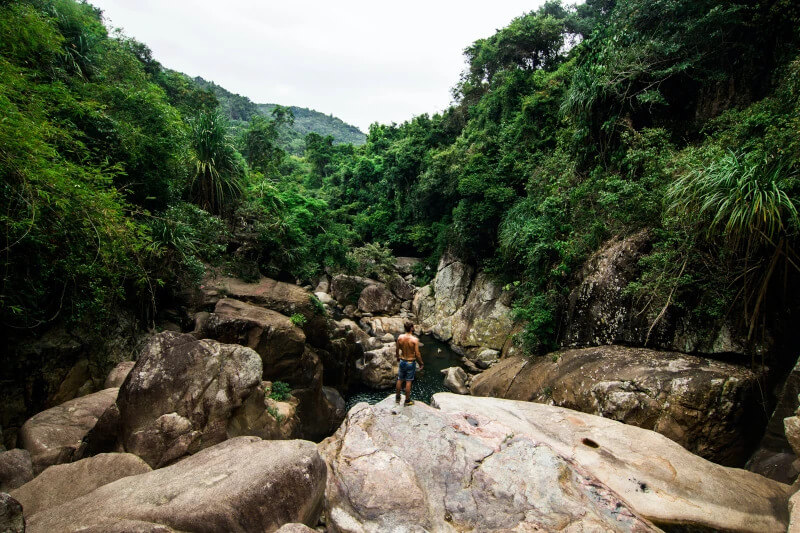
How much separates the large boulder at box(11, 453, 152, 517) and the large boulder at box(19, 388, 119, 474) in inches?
25.1

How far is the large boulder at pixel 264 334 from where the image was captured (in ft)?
26.3

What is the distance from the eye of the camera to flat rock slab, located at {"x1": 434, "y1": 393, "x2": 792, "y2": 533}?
161 inches

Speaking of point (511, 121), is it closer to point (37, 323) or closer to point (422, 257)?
point (422, 257)

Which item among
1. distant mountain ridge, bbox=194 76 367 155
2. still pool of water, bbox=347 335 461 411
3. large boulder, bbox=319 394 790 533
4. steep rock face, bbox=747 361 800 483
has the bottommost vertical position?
still pool of water, bbox=347 335 461 411

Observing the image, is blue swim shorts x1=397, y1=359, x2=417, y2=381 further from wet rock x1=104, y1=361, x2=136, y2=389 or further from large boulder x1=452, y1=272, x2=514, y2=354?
large boulder x1=452, y1=272, x2=514, y2=354

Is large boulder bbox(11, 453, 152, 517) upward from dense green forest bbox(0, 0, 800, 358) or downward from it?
downward

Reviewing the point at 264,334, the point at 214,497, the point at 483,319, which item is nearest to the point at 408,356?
the point at 214,497

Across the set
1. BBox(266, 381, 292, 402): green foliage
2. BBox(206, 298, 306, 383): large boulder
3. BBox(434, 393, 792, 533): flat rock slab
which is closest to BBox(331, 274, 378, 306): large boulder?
BBox(206, 298, 306, 383): large boulder

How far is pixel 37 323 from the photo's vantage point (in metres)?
5.25

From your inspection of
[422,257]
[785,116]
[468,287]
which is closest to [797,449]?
[785,116]

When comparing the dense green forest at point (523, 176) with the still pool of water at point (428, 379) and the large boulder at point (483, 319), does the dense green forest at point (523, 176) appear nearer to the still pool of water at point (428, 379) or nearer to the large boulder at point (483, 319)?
the large boulder at point (483, 319)

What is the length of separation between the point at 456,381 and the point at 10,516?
10.8 m

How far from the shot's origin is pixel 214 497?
3.41 metres

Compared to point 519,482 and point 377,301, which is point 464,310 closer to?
point 377,301
